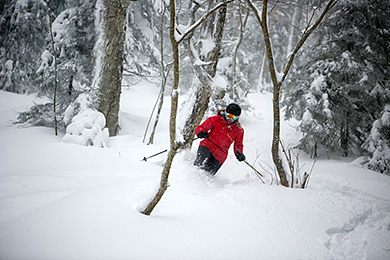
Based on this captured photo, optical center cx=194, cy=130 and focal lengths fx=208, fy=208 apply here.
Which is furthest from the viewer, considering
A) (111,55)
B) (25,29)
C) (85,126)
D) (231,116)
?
(25,29)

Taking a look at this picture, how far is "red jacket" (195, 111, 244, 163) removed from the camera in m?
4.29

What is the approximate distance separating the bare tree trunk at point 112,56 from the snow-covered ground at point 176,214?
2.13m

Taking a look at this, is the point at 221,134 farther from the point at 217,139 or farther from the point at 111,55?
the point at 111,55

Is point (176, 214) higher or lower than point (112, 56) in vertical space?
lower

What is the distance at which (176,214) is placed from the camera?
234cm

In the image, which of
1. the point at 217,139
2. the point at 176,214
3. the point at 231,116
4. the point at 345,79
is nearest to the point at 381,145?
the point at 345,79

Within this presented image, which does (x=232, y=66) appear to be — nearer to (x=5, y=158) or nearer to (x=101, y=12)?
(x=101, y=12)

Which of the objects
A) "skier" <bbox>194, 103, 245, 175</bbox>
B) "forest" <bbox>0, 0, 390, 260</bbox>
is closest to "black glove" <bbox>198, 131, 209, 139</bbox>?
"skier" <bbox>194, 103, 245, 175</bbox>

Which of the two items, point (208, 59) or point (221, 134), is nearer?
point (221, 134)

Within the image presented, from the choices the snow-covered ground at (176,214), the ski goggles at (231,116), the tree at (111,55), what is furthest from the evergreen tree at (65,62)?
the ski goggles at (231,116)

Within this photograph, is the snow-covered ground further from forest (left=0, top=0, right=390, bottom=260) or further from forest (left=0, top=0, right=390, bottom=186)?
forest (left=0, top=0, right=390, bottom=186)

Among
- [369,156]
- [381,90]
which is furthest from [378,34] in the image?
[369,156]

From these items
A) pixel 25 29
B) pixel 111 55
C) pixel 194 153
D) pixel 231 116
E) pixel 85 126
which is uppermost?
pixel 25 29

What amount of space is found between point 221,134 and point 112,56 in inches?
172
